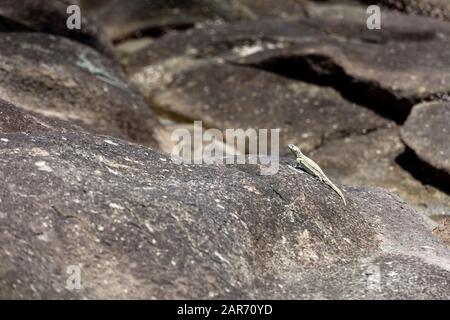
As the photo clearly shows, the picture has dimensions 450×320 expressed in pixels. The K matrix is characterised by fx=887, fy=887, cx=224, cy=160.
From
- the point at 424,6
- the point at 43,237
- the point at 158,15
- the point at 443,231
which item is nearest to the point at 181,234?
the point at 43,237

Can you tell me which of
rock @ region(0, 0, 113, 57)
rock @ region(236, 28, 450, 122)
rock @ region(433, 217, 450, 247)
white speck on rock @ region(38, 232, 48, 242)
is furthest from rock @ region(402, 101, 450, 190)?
white speck on rock @ region(38, 232, 48, 242)

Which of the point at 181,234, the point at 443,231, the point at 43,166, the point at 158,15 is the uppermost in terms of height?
the point at 158,15

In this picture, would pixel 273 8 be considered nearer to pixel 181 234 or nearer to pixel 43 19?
pixel 43 19

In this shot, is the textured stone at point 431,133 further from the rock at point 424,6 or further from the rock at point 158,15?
the rock at point 158,15

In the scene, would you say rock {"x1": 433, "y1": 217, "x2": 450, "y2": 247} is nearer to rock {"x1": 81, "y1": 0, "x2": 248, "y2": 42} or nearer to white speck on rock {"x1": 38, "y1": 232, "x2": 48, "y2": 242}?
white speck on rock {"x1": 38, "y1": 232, "x2": 48, "y2": 242}

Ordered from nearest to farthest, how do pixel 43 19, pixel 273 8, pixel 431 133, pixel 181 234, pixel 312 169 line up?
pixel 181 234 < pixel 312 169 < pixel 431 133 < pixel 43 19 < pixel 273 8

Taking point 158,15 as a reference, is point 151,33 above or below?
below
